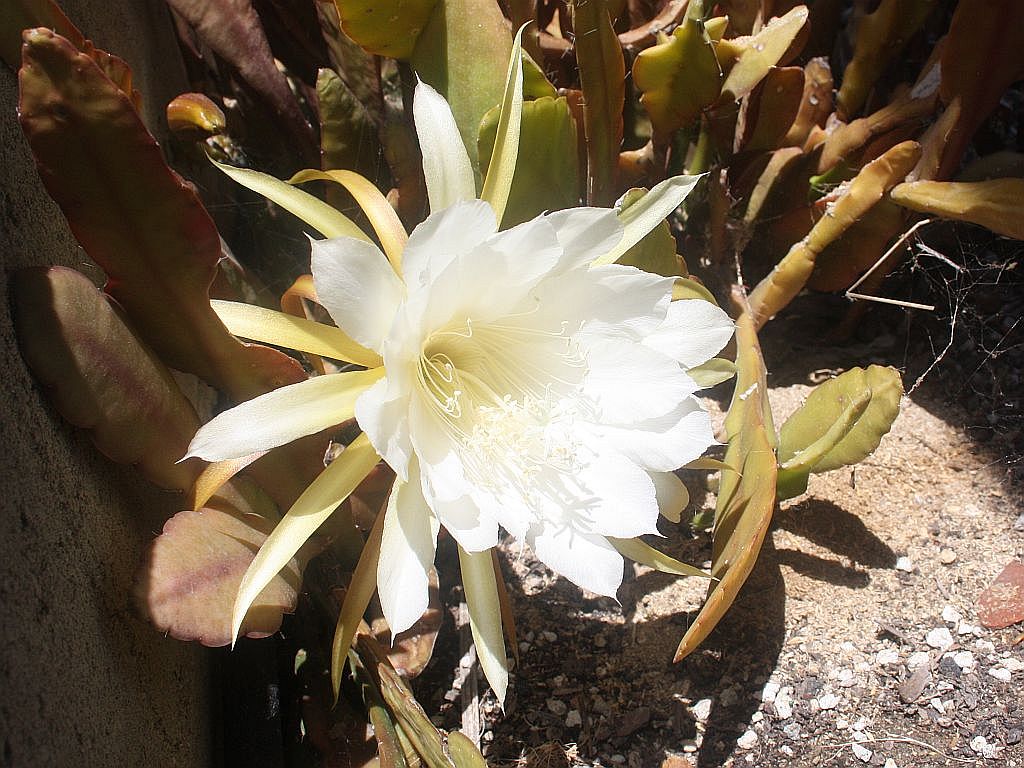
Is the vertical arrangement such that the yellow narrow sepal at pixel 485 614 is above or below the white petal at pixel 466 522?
below

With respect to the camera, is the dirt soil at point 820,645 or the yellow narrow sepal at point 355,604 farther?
the dirt soil at point 820,645

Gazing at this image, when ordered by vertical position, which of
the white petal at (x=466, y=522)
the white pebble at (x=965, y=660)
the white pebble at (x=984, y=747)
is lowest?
the white pebble at (x=984, y=747)

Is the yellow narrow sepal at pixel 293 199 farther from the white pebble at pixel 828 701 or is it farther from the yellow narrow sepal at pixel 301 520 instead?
the white pebble at pixel 828 701

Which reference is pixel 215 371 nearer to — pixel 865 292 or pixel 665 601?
pixel 665 601

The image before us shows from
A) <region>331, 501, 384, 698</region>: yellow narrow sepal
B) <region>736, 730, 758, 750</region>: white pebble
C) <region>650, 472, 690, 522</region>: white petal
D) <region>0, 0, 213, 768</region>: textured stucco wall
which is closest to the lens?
<region>0, 0, 213, 768</region>: textured stucco wall

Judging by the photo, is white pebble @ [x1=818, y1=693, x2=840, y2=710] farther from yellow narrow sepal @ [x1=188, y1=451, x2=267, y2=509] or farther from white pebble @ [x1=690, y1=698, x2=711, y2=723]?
yellow narrow sepal @ [x1=188, y1=451, x2=267, y2=509]

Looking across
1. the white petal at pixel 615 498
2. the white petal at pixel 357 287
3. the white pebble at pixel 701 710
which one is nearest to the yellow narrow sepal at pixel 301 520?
the white petal at pixel 357 287

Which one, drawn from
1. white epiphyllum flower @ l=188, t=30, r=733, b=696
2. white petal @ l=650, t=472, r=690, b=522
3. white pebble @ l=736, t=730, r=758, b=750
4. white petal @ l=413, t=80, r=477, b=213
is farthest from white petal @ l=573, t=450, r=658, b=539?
white pebble @ l=736, t=730, r=758, b=750
